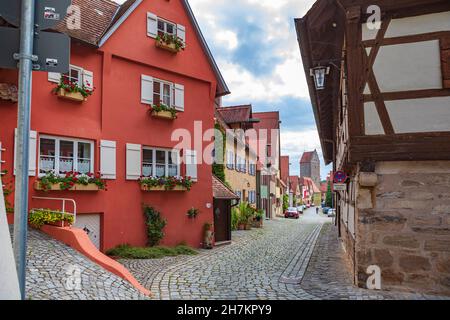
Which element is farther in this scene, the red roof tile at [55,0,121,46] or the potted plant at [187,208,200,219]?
the potted plant at [187,208,200,219]

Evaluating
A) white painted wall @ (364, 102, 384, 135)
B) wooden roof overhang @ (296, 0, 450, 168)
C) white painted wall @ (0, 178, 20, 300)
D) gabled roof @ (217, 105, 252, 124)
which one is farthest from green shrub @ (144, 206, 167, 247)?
gabled roof @ (217, 105, 252, 124)

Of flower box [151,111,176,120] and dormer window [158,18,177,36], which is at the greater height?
dormer window [158,18,177,36]

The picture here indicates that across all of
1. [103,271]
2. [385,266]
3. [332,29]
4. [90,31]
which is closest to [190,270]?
[103,271]

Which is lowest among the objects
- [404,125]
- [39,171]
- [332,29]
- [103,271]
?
[103,271]

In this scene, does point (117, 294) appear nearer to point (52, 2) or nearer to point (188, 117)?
point (52, 2)

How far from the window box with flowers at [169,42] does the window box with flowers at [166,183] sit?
4.38m

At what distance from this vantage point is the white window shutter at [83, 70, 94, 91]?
36.0 ft

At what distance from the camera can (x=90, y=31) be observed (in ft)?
37.6

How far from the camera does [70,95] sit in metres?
10.3

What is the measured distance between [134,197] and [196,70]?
17.4ft

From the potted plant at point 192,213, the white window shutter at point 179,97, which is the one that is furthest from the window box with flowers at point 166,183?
the white window shutter at point 179,97

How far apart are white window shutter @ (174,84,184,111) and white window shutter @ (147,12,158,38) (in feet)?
6.11

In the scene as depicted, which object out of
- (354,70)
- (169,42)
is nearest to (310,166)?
(169,42)

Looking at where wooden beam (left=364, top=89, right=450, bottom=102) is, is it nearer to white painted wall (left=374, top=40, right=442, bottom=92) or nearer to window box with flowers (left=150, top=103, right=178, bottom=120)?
white painted wall (left=374, top=40, right=442, bottom=92)
